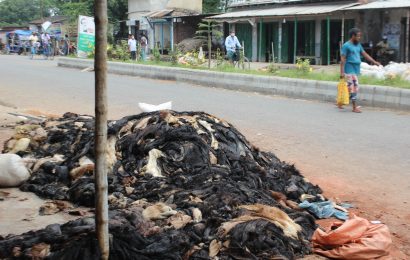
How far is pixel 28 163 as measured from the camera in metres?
6.37

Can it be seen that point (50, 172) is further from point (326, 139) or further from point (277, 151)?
point (326, 139)

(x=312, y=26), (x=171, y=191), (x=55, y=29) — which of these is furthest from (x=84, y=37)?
(x=55, y=29)

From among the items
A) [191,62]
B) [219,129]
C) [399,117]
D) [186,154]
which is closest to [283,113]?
[399,117]

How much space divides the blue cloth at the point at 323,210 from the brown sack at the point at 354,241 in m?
0.79

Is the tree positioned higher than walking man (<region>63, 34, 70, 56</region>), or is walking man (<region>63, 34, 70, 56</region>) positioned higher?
the tree

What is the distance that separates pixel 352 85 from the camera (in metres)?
A: 11.8

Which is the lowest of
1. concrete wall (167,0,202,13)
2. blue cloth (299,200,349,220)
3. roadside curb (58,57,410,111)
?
blue cloth (299,200,349,220)

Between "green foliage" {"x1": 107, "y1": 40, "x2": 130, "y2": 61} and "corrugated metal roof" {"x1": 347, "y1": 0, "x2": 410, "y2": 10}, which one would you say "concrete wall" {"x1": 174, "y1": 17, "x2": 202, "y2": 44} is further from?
"corrugated metal roof" {"x1": 347, "y1": 0, "x2": 410, "y2": 10}

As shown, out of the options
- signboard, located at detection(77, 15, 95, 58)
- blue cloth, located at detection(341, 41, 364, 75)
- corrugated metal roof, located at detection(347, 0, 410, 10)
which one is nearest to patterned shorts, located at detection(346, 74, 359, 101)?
blue cloth, located at detection(341, 41, 364, 75)

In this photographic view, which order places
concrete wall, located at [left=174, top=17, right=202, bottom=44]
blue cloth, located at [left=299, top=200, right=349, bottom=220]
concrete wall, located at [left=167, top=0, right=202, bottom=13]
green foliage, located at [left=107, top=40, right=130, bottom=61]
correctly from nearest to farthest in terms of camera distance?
blue cloth, located at [left=299, top=200, right=349, bottom=220] → green foliage, located at [left=107, top=40, right=130, bottom=61] → concrete wall, located at [left=174, top=17, right=202, bottom=44] → concrete wall, located at [left=167, top=0, right=202, bottom=13]

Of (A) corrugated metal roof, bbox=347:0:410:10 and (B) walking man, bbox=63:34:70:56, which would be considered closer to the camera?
(A) corrugated metal roof, bbox=347:0:410:10

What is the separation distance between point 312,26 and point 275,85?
14939 mm

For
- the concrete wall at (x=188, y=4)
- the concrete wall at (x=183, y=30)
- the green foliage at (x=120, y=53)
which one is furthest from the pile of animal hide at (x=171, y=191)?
the concrete wall at (x=188, y=4)

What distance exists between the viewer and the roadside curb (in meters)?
12.4
